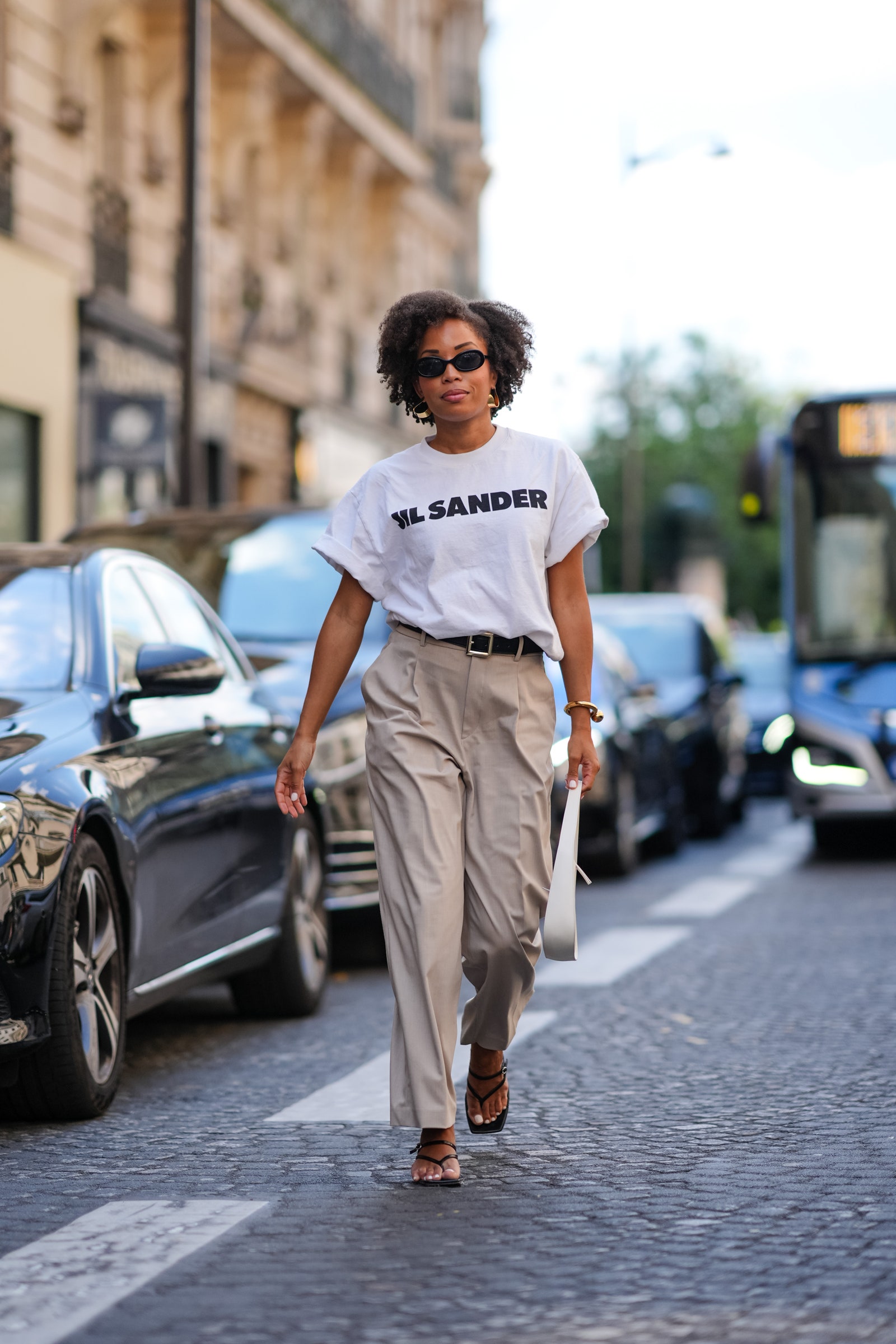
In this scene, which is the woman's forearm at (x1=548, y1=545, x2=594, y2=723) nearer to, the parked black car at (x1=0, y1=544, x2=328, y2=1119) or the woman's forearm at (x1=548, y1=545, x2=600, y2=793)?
the woman's forearm at (x1=548, y1=545, x2=600, y2=793)

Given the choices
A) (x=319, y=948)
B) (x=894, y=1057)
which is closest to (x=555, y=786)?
(x=319, y=948)

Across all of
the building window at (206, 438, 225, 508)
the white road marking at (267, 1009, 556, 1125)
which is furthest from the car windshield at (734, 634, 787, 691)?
the white road marking at (267, 1009, 556, 1125)

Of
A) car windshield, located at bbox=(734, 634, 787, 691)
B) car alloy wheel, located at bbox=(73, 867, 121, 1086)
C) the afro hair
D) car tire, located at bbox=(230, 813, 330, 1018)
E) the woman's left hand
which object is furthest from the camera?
car windshield, located at bbox=(734, 634, 787, 691)

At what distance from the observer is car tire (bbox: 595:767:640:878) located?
14945 millimetres

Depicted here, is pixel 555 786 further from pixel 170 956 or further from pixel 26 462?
pixel 26 462

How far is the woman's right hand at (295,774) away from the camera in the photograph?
220 inches

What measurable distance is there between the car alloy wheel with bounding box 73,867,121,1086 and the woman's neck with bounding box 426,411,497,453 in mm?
1519

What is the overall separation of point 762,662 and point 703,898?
15001 mm

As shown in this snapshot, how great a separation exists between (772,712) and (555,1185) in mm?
21649

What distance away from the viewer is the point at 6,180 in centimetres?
2045

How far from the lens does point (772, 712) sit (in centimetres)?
2681

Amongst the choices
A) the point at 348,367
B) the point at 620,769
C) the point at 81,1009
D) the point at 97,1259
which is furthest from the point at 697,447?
the point at 97,1259

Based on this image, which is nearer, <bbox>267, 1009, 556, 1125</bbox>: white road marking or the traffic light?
<bbox>267, 1009, 556, 1125</bbox>: white road marking

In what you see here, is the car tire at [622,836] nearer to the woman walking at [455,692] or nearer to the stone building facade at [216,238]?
the stone building facade at [216,238]
